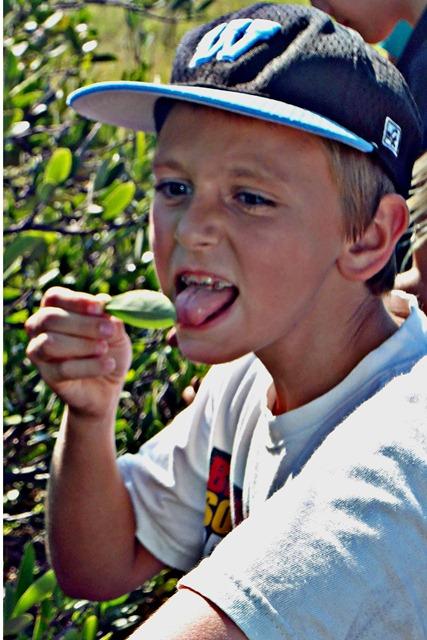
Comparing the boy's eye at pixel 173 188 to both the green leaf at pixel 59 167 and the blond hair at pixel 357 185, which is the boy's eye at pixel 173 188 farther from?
the green leaf at pixel 59 167

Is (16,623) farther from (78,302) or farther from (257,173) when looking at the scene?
(257,173)

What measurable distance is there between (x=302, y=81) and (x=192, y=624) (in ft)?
2.58

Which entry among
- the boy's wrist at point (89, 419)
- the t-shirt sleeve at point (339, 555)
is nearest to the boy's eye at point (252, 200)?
the t-shirt sleeve at point (339, 555)

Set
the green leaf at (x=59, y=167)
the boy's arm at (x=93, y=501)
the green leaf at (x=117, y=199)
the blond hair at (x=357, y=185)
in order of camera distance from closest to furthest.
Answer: the blond hair at (x=357, y=185) < the boy's arm at (x=93, y=501) < the green leaf at (x=59, y=167) < the green leaf at (x=117, y=199)

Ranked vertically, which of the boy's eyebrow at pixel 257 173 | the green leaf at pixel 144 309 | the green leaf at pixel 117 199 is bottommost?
the green leaf at pixel 117 199

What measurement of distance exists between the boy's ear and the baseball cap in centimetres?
4

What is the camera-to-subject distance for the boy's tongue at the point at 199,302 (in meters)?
1.74

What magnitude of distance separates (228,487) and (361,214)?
20.1 inches

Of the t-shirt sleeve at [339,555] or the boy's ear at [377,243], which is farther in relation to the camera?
the boy's ear at [377,243]

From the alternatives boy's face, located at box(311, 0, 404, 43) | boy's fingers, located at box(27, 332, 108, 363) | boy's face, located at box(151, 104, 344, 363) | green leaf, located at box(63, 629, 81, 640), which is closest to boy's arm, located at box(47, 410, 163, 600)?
green leaf, located at box(63, 629, 81, 640)

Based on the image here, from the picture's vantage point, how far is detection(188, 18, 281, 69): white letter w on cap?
1789 millimetres

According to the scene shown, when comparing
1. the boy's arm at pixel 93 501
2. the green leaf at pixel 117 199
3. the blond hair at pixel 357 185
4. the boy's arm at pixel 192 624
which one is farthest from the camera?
the green leaf at pixel 117 199

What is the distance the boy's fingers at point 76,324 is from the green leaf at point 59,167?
67 cm

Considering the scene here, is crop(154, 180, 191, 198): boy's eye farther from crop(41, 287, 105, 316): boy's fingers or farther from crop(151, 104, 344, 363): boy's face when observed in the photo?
crop(41, 287, 105, 316): boy's fingers
